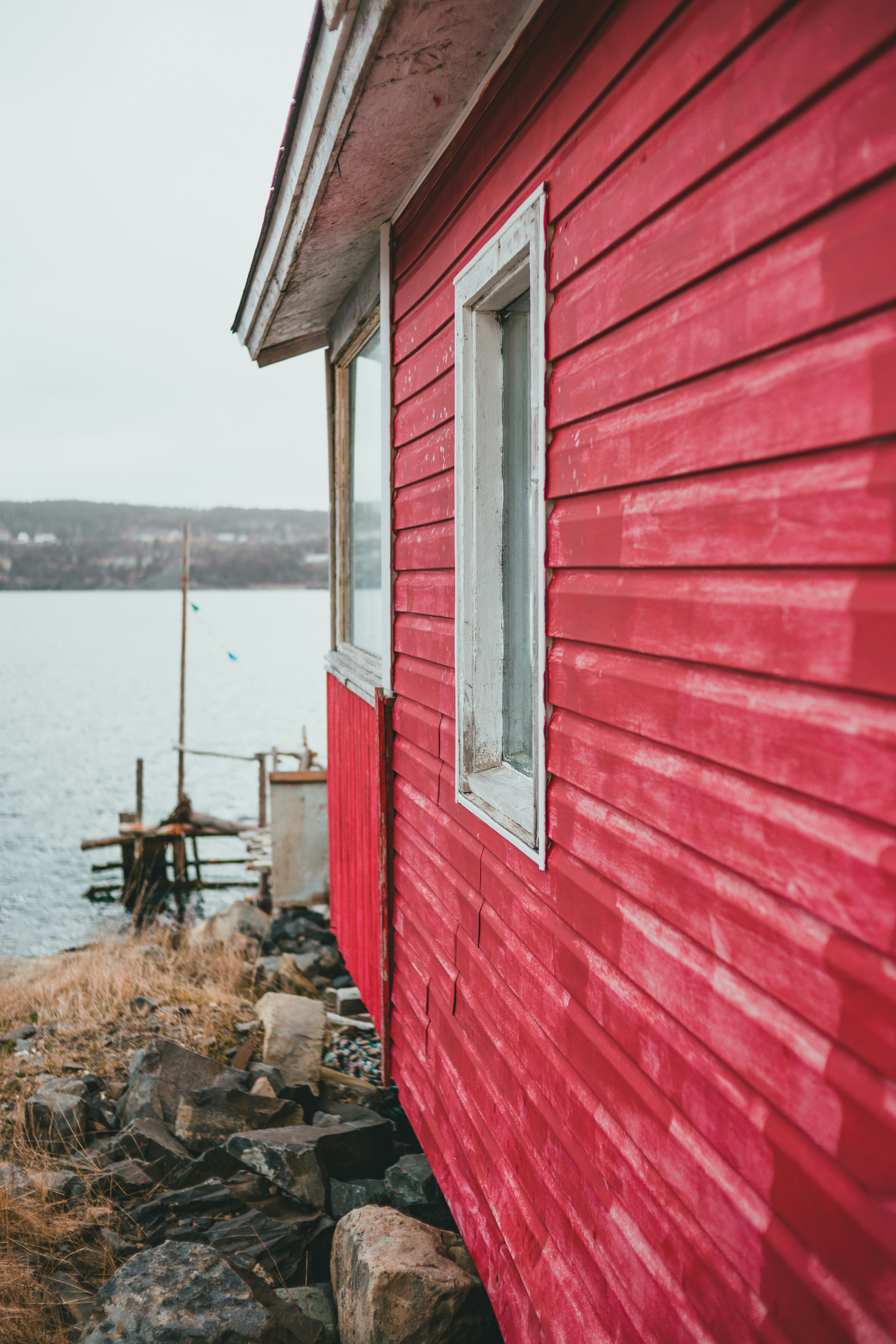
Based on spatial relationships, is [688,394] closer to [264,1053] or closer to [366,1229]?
[366,1229]

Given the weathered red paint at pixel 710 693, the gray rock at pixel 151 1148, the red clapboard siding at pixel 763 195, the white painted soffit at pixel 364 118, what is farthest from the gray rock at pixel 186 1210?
the white painted soffit at pixel 364 118

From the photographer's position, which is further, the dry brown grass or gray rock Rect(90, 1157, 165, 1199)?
gray rock Rect(90, 1157, 165, 1199)

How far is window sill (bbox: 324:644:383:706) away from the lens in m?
4.65

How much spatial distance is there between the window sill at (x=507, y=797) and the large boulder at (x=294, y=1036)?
122 inches

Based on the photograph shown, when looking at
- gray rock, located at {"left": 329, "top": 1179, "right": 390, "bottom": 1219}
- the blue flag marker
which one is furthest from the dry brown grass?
the blue flag marker

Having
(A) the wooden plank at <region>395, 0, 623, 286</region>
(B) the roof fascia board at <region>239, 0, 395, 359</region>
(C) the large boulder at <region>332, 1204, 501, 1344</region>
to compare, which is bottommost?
(C) the large boulder at <region>332, 1204, 501, 1344</region>

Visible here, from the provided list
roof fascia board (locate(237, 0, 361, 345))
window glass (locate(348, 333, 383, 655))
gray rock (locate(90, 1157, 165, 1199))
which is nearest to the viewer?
roof fascia board (locate(237, 0, 361, 345))

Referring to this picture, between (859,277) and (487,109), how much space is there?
2.01m

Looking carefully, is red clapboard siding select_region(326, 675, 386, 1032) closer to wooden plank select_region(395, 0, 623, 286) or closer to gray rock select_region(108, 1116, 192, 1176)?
gray rock select_region(108, 1116, 192, 1176)

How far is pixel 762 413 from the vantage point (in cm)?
138

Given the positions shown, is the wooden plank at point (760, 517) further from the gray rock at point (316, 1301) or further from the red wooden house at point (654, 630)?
the gray rock at point (316, 1301)

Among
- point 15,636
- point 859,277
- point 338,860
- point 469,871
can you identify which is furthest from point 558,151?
point 15,636

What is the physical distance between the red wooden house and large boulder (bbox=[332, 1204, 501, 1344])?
148 mm

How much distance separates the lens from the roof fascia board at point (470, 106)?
231cm
